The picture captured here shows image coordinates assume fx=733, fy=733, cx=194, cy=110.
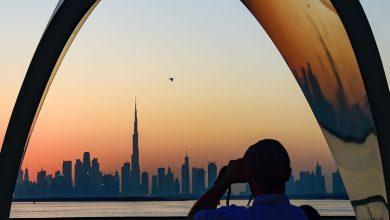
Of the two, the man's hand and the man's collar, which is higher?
the man's hand

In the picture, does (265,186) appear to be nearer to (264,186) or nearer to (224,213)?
(264,186)

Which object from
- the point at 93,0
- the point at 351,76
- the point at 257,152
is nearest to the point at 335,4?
the point at 351,76

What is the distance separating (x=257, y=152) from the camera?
3201 mm

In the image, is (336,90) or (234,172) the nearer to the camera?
(234,172)

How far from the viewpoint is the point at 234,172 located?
3.36m

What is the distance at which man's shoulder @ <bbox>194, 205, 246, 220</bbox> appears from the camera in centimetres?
316

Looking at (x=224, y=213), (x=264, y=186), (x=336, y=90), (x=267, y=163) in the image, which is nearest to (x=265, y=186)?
(x=264, y=186)

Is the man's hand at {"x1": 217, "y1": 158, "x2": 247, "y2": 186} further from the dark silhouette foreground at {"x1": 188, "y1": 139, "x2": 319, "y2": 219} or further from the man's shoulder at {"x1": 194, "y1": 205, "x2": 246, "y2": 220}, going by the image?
the man's shoulder at {"x1": 194, "y1": 205, "x2": 246, "y2": 220}

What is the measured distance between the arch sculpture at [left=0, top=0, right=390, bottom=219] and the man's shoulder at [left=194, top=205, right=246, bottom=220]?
6.27 m

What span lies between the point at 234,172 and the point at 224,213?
0.25 metres

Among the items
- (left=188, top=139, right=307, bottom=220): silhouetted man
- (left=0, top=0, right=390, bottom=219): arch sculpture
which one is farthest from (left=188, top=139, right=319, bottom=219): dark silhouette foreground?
(left=0, top=0, right=390, bottom=219): arch sculpture

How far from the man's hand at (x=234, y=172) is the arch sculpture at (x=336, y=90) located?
6071mm

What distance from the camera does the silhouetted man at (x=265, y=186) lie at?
3188mm

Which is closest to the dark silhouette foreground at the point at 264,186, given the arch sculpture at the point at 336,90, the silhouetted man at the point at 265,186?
the silhouetted man at the point at 265,186
